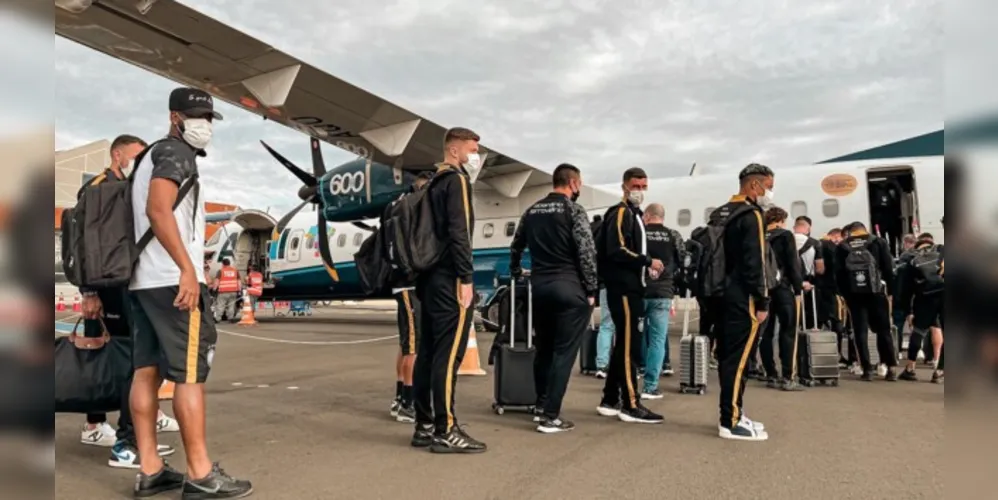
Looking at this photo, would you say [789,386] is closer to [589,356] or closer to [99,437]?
[589,356]

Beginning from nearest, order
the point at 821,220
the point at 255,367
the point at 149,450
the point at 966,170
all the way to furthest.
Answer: the point at 966,170, the point at 149,450, the point at 255,367, the point at 821,220

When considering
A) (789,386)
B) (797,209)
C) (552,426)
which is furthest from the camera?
(797,209)

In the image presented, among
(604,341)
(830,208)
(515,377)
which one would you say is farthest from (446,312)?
(830,208)

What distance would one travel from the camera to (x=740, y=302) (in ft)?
16.3

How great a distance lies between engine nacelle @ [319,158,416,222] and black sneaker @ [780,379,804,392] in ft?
28.8

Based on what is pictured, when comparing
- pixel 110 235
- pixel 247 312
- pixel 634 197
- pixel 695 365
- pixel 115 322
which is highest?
pixel 634 197

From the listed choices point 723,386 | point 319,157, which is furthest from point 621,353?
point 319,157

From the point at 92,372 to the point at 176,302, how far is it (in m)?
1.20

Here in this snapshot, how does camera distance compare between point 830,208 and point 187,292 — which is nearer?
point 187,292

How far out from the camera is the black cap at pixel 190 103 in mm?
3660

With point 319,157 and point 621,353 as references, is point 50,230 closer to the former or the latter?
point 621,353

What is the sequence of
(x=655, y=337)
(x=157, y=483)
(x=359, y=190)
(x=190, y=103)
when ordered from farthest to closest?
(x=359, y=190) < (x=655, y=337) < (x=190, y=103) < (x=157, y=483)

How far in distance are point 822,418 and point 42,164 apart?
5.65 m

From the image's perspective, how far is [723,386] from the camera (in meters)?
4.93
